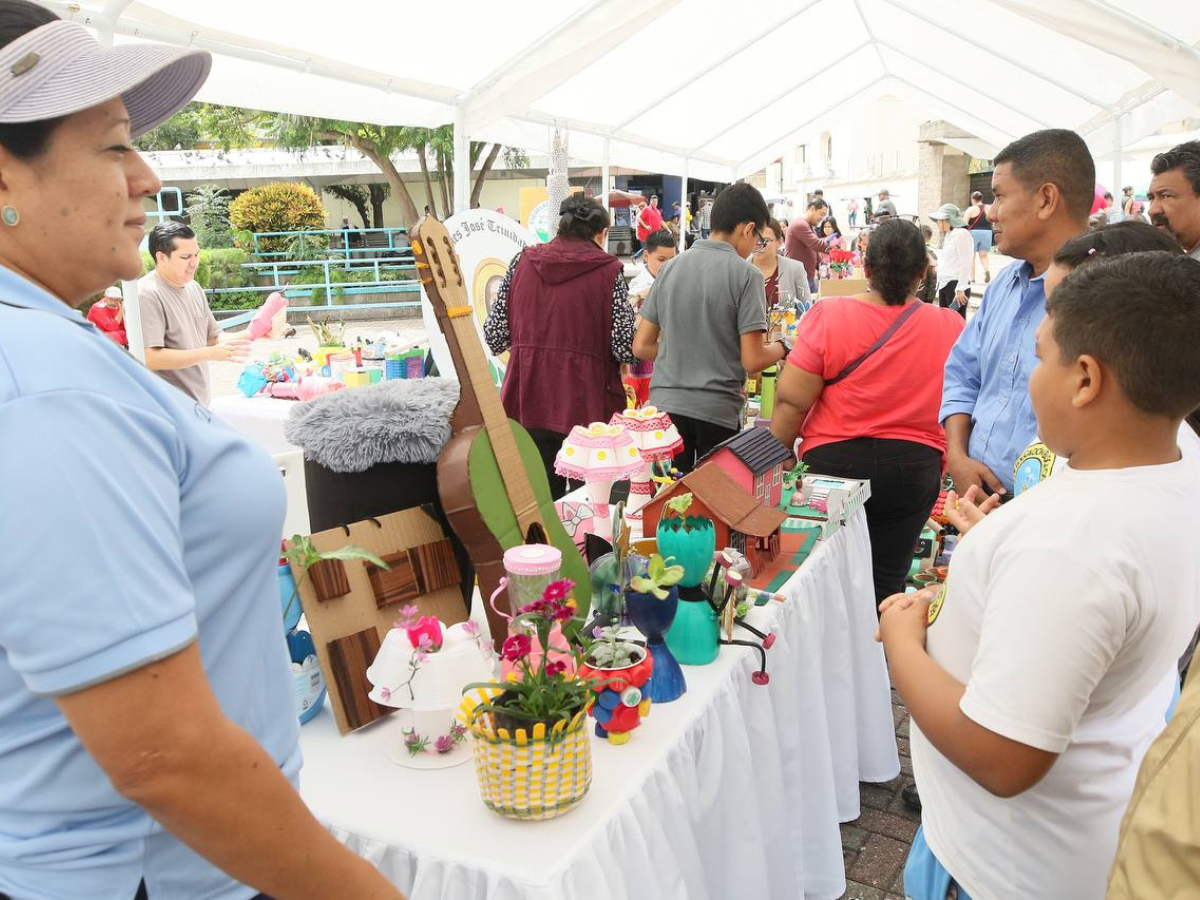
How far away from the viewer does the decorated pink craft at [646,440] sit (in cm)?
238

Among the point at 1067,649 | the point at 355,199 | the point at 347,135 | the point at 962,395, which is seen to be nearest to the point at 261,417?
the point at 962,395

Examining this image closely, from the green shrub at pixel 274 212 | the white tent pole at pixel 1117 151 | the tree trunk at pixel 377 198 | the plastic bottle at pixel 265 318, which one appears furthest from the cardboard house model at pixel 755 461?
the tree trunk at pixel 377 198

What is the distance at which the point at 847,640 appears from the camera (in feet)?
7.84

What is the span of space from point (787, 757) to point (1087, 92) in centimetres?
698

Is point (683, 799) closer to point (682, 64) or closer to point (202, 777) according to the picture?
point (202, 777)

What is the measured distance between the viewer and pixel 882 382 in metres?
2.70

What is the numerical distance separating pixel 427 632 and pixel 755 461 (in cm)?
117

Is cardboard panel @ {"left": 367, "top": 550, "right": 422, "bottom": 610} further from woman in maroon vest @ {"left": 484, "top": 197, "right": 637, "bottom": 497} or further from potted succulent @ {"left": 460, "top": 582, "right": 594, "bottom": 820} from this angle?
woman in maroon vest @ {"left": 484, "top": 197, "right": 637, "bottom": 497}

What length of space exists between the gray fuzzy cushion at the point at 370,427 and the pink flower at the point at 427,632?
0.34m

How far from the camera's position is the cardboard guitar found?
1.54 meters

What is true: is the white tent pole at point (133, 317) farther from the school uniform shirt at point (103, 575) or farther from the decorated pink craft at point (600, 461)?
the school uniform shirt at point (103, 575)

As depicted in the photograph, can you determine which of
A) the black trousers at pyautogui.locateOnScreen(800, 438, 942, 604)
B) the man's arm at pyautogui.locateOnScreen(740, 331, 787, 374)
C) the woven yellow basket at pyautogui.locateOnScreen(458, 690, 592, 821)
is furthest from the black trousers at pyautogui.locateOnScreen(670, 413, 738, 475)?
the woven yellow basket at pyautogui.locateOnScreen(458, 690, 592, 821)

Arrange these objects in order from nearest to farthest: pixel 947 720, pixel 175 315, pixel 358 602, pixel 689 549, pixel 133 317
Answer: pixel 947 720, pixel 358 602, pixel 689 549, pixel 133 317, pixel 175 315

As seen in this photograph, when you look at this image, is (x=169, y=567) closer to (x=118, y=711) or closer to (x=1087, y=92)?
(x=118, y=711)
